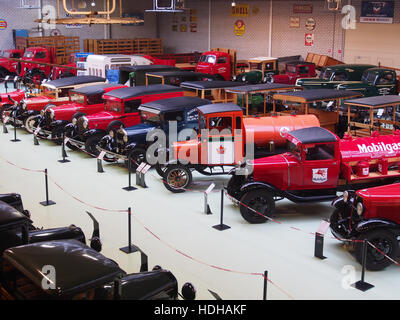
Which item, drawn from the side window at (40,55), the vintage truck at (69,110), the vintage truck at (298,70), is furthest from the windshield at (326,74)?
the side window at (40,55)

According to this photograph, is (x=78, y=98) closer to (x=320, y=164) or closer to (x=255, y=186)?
(x=255, y=186)

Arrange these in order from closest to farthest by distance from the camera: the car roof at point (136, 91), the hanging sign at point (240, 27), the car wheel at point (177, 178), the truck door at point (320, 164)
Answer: the truck door at point (320, 164) → the car wheel at point (177, 178) → the car roof at point (136, 91) → the hanging sign at point (240, 27)

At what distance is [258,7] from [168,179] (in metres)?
18.9

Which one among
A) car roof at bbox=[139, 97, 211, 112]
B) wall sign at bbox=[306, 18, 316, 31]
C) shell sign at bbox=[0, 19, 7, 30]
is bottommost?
car roof at bbox=[139, 97, 211, 112]

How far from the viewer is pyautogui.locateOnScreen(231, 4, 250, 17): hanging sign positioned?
28203 mm

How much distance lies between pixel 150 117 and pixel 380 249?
670 cm

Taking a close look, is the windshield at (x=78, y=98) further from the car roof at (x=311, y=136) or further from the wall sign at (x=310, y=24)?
the wall sign at (x=310, y=24)

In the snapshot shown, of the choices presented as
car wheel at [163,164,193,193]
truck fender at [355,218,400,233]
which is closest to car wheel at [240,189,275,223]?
truck fender at [355,218,400,233]

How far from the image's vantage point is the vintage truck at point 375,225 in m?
7.45

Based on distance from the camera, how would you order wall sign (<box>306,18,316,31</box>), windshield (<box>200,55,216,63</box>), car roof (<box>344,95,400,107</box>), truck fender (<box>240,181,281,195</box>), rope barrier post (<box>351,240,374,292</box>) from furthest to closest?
wall sign (<box>306,18,316,31</box>), windshield (<box>200,55,216,63</box>), car roof (<box>344,95,400,107</box>), truck fender (<box>240,181,281,195</box>), rope barrier post (<box>351,240,374,292</box>)

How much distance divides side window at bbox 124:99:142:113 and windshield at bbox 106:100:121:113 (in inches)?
8.2

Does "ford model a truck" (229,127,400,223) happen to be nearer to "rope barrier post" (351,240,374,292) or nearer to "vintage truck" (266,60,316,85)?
"rope barrier post" (351,240,374,292)

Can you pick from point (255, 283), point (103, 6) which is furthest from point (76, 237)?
point (103, 6)

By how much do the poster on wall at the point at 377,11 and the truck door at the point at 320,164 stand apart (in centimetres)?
1427
